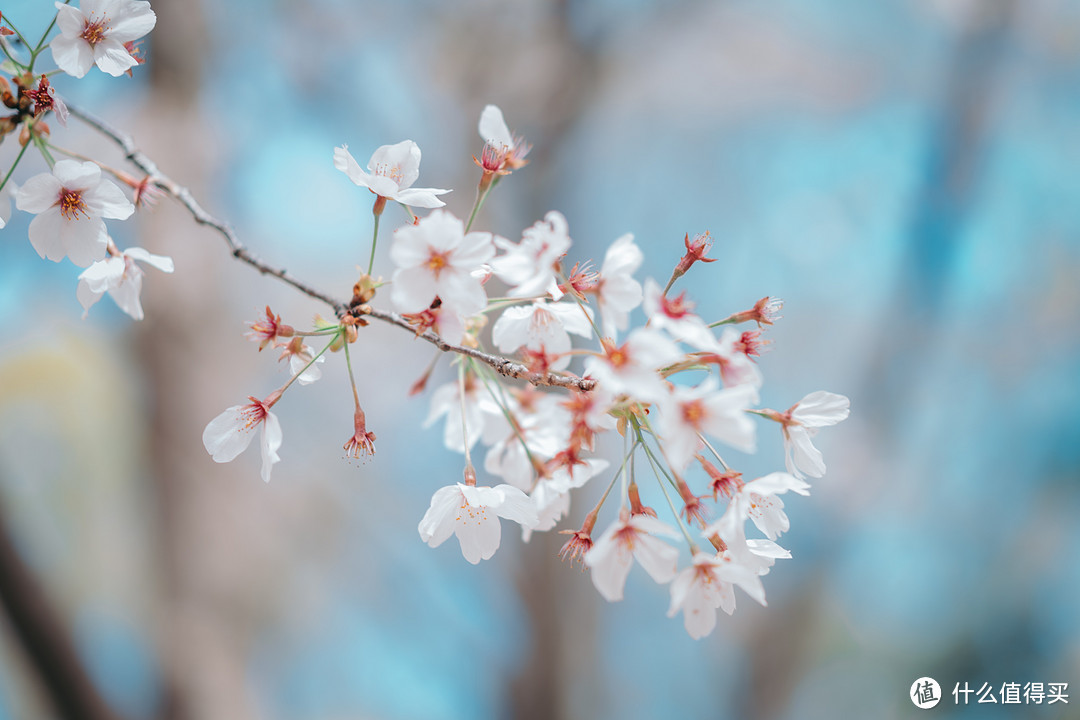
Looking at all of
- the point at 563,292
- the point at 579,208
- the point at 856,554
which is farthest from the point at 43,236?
the point at 856,554

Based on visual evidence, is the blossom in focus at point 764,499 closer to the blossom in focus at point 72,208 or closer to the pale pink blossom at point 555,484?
the pale pink blossom at point 555,484

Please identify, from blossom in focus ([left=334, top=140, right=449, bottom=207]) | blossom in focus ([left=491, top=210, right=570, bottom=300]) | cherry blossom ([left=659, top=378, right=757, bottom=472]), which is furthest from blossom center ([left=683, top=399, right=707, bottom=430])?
blossom in focus ([left=334, top=140, right=449, bottom=207])

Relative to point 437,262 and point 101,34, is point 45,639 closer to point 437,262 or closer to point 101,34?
point 101,34

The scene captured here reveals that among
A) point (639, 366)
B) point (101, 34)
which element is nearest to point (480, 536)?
point (639, 366)

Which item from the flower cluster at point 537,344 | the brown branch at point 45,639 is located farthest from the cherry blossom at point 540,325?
the brown branch at point 45,639

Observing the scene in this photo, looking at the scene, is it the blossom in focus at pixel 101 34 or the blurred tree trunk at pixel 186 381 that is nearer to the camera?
the blossom in focus at pixel 101 34

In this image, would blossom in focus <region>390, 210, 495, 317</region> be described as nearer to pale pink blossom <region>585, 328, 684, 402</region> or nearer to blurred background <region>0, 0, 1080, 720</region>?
pale pink blossom <region>585, 328, 684, 402</region>
